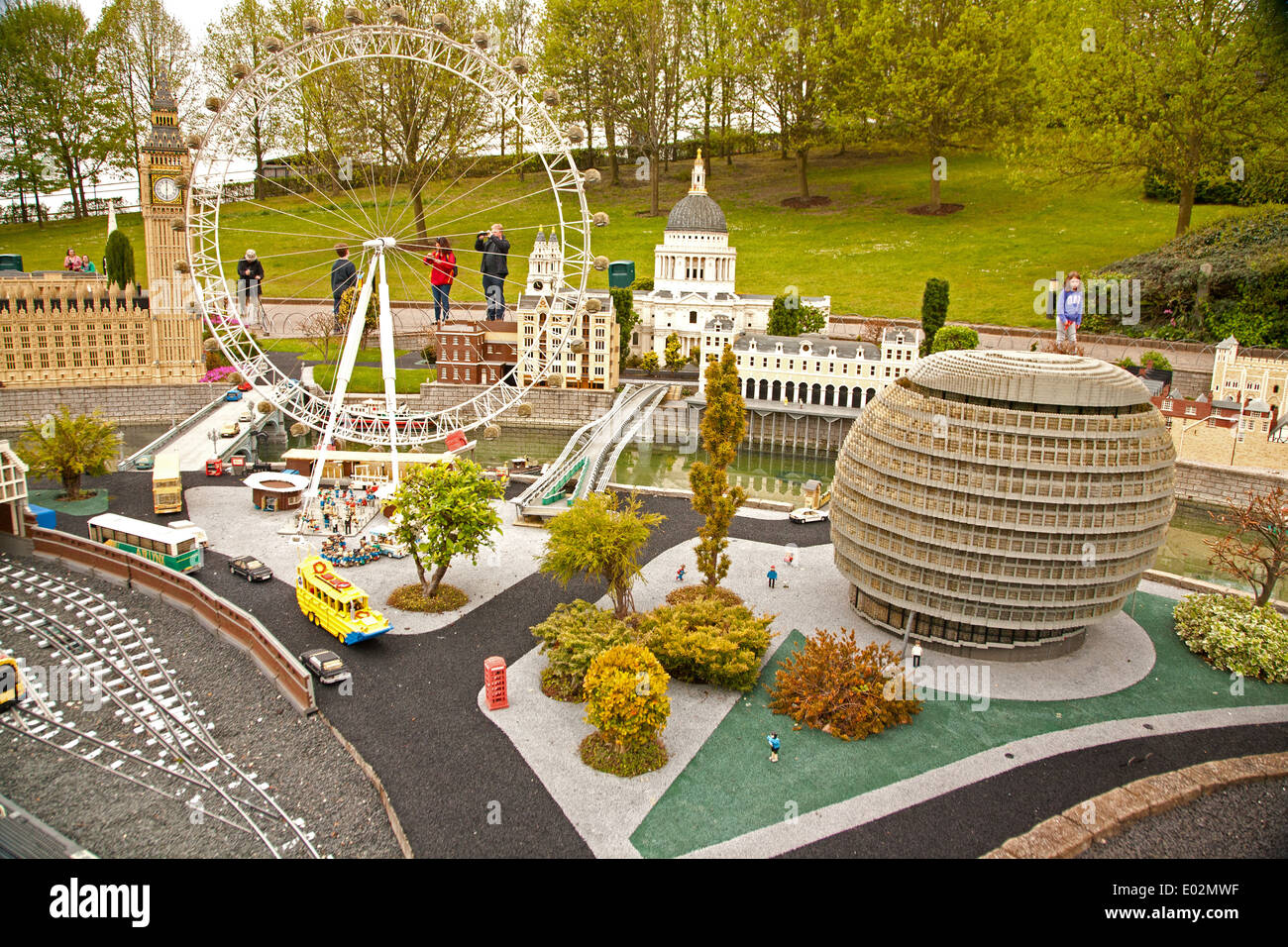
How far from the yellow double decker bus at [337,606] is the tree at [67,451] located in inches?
918

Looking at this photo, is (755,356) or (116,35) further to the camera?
(116,35)

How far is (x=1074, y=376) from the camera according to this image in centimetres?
3400

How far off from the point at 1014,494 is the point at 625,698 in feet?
54.8

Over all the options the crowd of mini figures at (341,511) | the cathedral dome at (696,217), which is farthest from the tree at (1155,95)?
the crowd of mini figures at (341,511)

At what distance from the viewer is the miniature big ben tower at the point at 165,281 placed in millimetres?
82500

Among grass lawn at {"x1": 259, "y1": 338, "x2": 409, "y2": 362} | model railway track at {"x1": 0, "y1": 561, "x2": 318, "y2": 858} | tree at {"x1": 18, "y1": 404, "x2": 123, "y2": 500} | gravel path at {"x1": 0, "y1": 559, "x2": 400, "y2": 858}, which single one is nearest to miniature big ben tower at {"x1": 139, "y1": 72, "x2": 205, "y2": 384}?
grass lawn at {"x1": 259, "y1": 338, "x2": 409, "y2": 362}

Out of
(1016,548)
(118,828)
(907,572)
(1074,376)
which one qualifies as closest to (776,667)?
(907,572)

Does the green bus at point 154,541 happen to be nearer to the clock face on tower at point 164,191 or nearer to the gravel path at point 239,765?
the gravel path at point 239,765

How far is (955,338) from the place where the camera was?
7781cm

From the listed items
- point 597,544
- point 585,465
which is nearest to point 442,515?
point 597,544

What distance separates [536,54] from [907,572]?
387 ft

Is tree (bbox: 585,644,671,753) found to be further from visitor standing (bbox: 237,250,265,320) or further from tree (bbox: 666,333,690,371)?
visitor standing (bbox: 237,250,265,320)

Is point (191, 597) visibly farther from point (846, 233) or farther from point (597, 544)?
point (846, 233)
